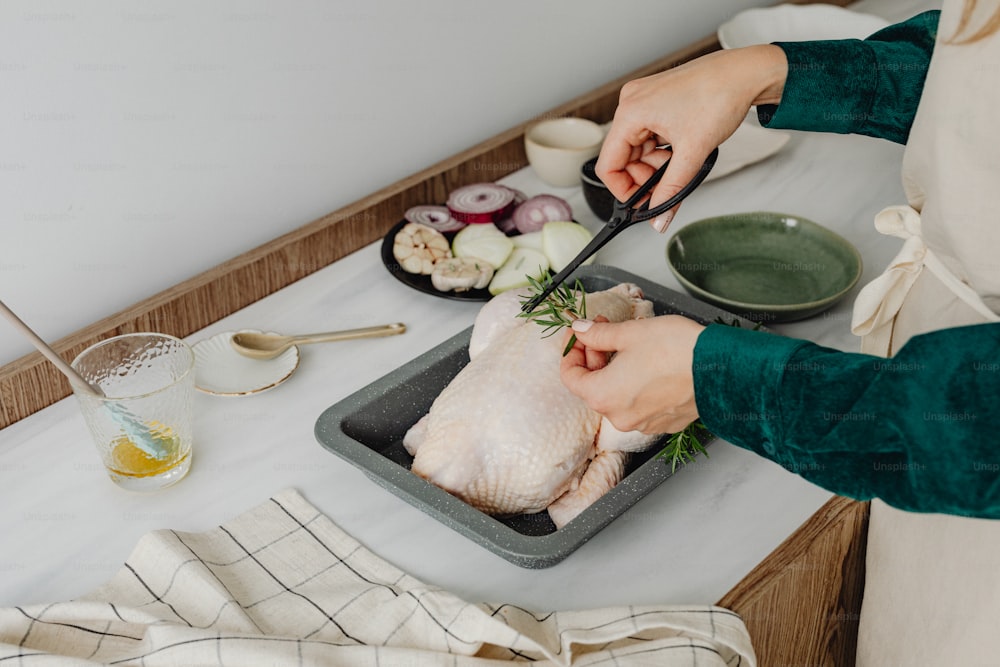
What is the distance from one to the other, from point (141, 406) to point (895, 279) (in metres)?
0.84

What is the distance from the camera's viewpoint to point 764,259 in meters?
1.51

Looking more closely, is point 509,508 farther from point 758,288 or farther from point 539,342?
point 758,288

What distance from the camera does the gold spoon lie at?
130 cm

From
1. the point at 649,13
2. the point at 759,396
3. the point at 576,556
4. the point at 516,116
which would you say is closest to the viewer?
the point at 759,396

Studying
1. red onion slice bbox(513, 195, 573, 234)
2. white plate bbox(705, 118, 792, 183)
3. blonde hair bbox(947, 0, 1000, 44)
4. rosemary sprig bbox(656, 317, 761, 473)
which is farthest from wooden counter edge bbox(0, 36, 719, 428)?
blonde hair bbox(947, 0, 1000, 44)

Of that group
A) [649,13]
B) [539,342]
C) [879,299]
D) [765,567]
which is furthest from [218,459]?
[649,13]

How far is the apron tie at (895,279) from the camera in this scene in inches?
37.7

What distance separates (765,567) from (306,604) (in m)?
0.48

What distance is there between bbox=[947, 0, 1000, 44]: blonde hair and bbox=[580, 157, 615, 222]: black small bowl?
28.9 inches

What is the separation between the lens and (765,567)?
996mm

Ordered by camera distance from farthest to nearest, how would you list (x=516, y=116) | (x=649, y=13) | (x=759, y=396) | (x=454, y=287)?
1. (x=649, y=13)
2. (x=516, y=116)
3. (x=454, y=287)
4. (x=759, y=396)

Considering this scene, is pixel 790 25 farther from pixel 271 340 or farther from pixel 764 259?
pixel 271 340

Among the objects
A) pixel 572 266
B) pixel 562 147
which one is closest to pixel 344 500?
pixel 572 266

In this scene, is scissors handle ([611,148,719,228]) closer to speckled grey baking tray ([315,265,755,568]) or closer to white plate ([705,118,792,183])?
speckled grey baking tray ([315,265,755,568])
